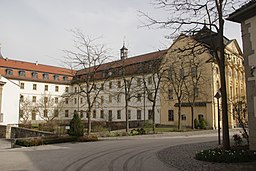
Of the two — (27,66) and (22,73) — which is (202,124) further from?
(27,66)

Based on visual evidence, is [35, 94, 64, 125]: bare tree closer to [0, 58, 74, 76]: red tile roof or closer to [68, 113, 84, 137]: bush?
[0, 58, 74, 76]: red tile roof

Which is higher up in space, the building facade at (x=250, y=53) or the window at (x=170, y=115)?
the building facade at (x=250, y=53)

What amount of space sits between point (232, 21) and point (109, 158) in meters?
8.66

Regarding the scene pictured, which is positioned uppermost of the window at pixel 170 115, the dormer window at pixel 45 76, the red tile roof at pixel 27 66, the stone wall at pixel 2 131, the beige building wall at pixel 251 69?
the red tile roof at pixel 27 66

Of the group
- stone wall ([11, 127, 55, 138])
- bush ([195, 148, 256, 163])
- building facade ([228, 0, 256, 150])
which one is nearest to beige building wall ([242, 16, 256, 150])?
building facade ([228, 0, 256, 150])

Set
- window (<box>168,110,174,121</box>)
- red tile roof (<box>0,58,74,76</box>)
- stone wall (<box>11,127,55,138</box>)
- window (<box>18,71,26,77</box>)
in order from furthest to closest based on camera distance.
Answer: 1. window (<box>18,71,26,77</box>)
2. red tile roof (<box>0,58,74,76</box>)
3. window (<box>168,110,174,121</box>)
4. stone wall (<box>11,127,55,138</box>)

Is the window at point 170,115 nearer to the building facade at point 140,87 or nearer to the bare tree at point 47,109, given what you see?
the building facade at point 140,87

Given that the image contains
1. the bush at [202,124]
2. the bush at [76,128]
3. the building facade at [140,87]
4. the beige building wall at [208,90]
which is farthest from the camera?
the beige building wall at [208,90]

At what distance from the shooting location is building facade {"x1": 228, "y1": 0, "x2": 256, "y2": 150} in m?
10.5

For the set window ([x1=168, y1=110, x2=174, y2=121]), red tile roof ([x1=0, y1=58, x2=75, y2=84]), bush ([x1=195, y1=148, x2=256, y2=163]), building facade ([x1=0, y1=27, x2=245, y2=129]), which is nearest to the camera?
bush ([x1=195, y1=148, x2=256, y2=163])

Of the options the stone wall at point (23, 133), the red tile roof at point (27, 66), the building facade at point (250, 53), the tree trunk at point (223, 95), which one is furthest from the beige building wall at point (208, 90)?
the red tile roof at point (27, 66)

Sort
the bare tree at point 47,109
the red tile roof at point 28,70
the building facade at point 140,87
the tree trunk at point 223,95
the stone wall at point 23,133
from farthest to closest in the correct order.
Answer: the red tile roof at point 28,70
the bare tree at point 47,109
the building facade at point 140,87
the stone wall at point 23,133
the tree trunk at point 223,95

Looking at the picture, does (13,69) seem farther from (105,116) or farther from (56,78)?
(105,116)

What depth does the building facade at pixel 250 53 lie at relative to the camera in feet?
34.4
